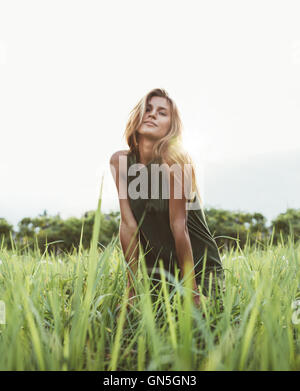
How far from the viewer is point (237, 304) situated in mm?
1634

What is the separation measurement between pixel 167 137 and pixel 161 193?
12.9 inches

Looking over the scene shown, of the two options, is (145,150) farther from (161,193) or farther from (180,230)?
(180,230)

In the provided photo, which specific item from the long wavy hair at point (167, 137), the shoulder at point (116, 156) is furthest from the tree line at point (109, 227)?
the long wavy hair at point (167, 137)

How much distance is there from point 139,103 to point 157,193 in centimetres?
56

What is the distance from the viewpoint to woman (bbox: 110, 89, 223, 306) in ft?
6.29

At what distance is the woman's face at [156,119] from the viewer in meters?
2.04

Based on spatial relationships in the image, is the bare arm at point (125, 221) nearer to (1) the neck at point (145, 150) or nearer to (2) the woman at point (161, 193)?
(2) the woman at point (161, 193)

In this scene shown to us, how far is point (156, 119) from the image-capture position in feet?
6.70

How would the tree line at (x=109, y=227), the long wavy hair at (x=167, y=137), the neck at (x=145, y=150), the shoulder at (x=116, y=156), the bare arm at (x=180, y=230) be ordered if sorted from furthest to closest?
1. the tree line at (x=109, y=227)
2. the shoulder at (x=116, y=156)
3. the neck at (x=145, y=150)
4. the long wavy hair at (x=167, y=137)
5. the bare arm at (x=180, y=230)

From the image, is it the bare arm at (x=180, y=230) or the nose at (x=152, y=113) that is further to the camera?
the nose at (x=152, y=113)

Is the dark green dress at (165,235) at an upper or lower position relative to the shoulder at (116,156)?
lower

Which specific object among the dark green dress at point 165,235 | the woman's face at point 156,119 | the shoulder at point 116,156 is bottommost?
the dark green dress at point 165,235

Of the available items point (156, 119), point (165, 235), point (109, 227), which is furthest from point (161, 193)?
point (109, 227)

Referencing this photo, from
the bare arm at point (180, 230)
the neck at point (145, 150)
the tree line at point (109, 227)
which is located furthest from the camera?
the tree line at point (109, 227)
